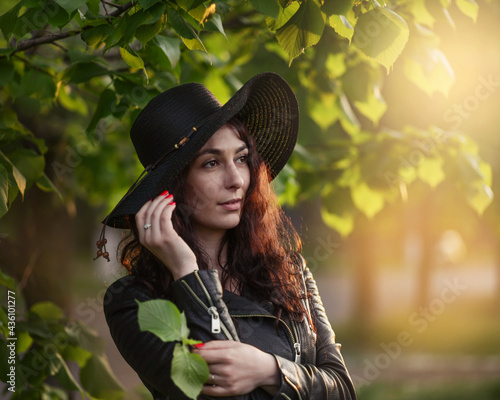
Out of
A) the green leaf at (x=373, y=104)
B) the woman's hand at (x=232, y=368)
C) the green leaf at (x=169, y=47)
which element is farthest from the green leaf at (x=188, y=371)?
the green leaf at (x=373, y=104)

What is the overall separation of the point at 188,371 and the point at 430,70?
200 cm

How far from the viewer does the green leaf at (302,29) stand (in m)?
2.06

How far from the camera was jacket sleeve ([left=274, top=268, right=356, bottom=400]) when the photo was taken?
1920 mm

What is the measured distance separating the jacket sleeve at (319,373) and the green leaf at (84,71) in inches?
53.9

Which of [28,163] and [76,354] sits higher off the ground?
[28,163]

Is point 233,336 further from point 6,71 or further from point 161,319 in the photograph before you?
point 6,71

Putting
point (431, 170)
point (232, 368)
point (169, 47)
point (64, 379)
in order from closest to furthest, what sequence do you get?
point (232, 368) < point (169, 47) < point (64, 379) < point (431, 170)

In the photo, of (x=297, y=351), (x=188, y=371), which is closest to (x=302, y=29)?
(x=297, y=351)

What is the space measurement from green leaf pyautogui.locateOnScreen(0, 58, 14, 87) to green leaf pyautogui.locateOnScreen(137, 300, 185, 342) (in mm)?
1737

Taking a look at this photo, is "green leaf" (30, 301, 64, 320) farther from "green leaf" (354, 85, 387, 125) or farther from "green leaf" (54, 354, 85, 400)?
"green leaf" (354, 85, 387, 125)

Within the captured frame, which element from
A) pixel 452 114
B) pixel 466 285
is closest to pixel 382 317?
pixel 466 285

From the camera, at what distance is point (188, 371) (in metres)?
1.50

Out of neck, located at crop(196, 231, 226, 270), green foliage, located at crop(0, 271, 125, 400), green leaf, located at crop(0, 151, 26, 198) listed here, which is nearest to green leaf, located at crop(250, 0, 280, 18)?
neck, located at crop(196, 231, 226, 270)

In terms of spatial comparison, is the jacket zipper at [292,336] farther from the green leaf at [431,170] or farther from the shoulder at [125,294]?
the green leaf at [431,170]
